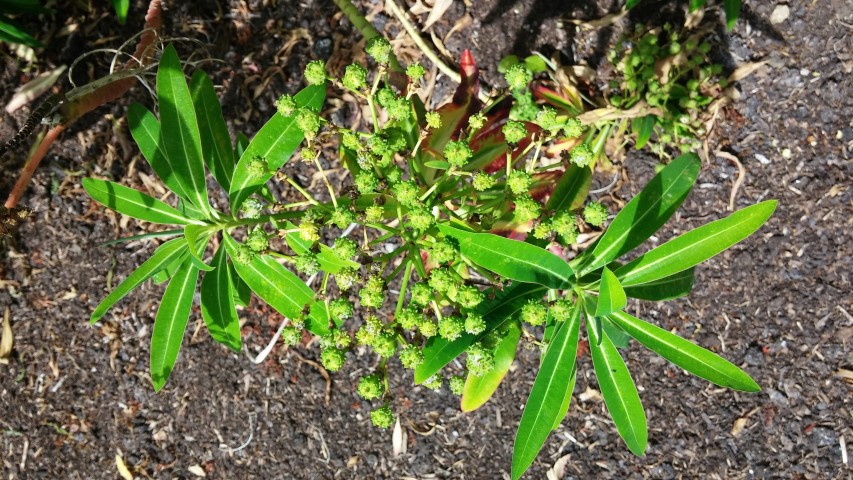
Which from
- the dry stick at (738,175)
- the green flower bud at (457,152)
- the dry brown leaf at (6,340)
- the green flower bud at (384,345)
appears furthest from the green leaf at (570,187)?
the dry brown leaf at (6,340)

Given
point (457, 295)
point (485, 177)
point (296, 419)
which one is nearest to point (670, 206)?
point (485, 177)

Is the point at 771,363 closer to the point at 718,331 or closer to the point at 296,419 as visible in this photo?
the point at 718,331

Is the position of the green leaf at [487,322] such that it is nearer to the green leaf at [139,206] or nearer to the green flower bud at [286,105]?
the green flower bud at [286,105]

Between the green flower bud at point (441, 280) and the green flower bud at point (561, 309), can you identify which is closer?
the green flower bud at point (441, 280)

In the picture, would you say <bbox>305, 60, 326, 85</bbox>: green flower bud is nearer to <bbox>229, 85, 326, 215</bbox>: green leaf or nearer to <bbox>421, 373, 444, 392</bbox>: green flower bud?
<bbox>229, 85, 326, 215</bbox>: green leaf

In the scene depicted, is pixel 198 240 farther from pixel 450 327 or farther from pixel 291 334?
pixel 450 327

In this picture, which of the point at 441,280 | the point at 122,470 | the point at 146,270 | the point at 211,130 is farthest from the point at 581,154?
the point at 122,470
